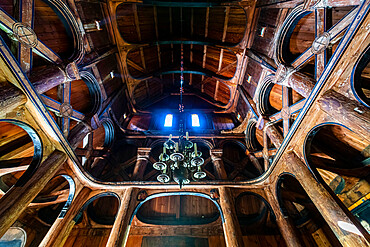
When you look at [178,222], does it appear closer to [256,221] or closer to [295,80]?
[256,221]

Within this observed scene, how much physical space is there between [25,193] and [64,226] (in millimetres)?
2059

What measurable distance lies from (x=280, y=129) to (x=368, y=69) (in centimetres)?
314

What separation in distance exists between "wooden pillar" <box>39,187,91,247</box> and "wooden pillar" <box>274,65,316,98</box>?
8.52 metres

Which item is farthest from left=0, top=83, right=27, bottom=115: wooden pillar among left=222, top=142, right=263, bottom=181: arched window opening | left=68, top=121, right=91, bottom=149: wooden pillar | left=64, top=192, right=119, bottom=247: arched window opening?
left=222, top=142, right=263, bottom=181: arched window opening

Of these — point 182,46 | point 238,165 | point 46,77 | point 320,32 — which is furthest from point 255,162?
point 182,46

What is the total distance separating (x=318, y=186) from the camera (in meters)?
Answer: 4.01

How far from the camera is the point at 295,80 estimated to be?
508 cm

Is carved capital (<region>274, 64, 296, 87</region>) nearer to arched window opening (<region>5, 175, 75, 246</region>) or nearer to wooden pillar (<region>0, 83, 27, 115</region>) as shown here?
wooden pillar (<region>0, 83, 27, 115</region>)

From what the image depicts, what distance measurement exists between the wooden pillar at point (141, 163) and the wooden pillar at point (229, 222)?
3.89 m

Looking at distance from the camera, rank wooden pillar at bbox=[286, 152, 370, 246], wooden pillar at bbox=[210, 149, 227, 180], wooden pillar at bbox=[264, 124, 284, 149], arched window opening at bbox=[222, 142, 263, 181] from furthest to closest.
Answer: arched window opening at bbox=[222, 142, 263, 181] → wooden pillar at bbox=[210, 149, 227, 180] → wooden pillar at bbox=[264, 124, 284, 149] → wooden pillar at bbox=[286, 152, 370, 246]

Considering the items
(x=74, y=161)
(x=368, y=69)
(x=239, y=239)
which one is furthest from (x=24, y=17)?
(x=368, y=69)

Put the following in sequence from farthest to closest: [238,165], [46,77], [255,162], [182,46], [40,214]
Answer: [182,46]
[238,165]
[255,162]
[40,214]
[46,77]

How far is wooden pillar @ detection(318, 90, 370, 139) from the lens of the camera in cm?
294

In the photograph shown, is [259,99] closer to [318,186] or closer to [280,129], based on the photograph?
[280,129]
